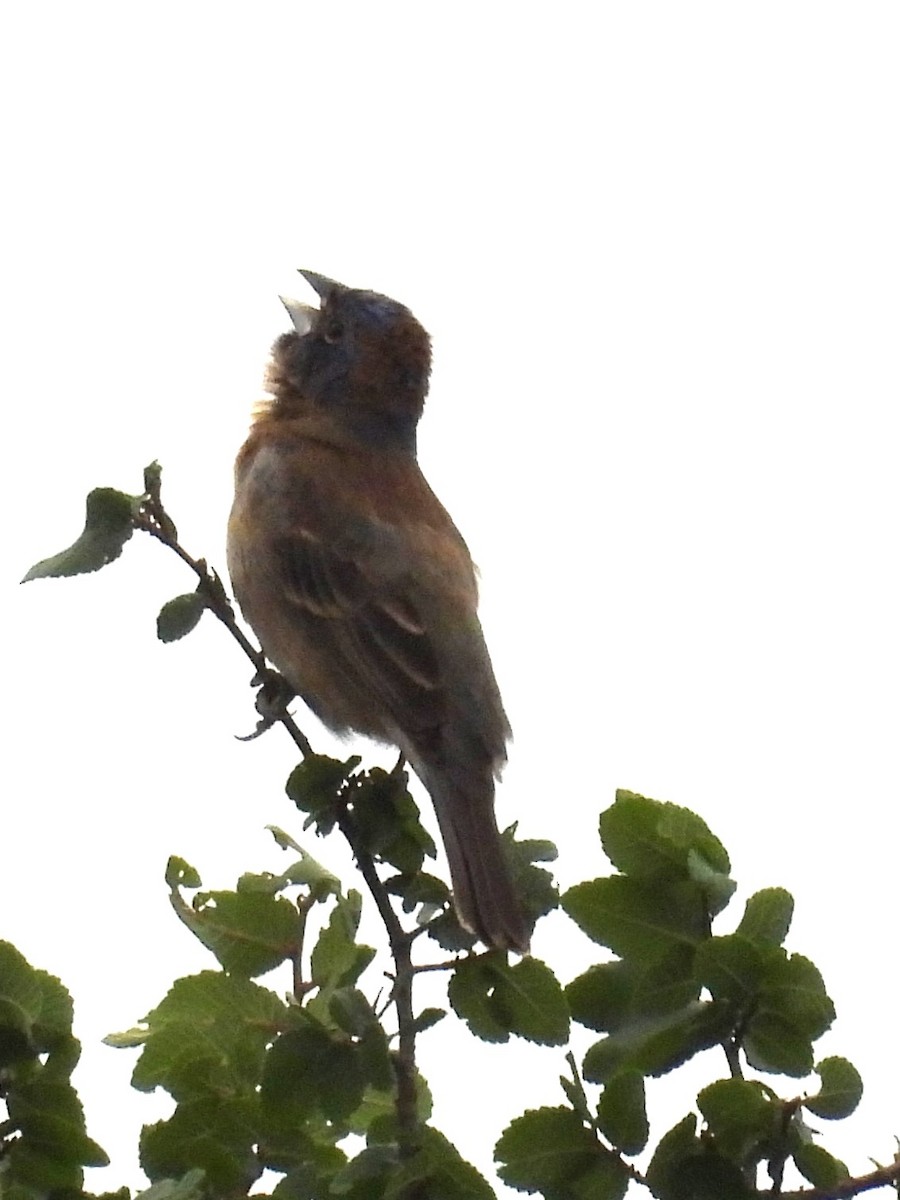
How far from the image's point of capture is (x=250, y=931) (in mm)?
3410

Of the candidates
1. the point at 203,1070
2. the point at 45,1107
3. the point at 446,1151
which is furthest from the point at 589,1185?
the point at 45,1107

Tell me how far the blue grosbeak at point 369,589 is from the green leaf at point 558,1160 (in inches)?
83.2

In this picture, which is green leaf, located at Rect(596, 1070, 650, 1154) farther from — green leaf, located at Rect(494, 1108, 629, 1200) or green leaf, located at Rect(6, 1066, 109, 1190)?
green leaf, located at Rect(6, 1066, 109, 1190)

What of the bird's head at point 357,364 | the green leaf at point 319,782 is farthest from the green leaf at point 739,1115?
the bird's head at point 357,364

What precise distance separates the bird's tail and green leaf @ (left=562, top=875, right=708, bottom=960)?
1.10 ft

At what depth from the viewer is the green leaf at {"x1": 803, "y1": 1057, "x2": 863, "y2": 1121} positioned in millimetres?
2824

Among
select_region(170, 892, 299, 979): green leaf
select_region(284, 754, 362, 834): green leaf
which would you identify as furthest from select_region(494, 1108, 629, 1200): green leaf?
select_region(284, 754, 362, 834): green leaf

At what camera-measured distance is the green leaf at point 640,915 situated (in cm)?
301

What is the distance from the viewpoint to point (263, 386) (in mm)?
7676

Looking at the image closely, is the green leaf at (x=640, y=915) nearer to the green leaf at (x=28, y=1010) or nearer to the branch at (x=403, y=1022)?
the branch at (x=403, y=1022)

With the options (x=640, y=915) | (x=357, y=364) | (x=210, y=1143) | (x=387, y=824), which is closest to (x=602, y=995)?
(x=640, y=915)

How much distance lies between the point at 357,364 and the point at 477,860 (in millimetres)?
3333

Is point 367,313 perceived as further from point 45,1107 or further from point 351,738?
point 45,1107

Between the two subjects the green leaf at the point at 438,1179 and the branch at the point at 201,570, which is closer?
the green leaf at the point at 438,1179
